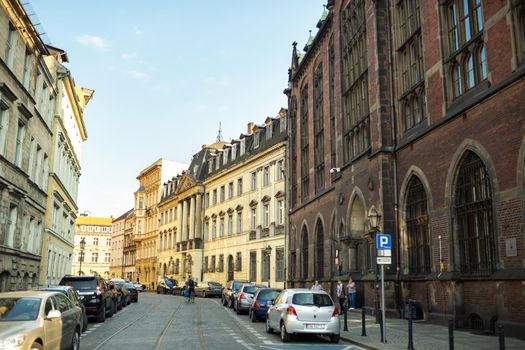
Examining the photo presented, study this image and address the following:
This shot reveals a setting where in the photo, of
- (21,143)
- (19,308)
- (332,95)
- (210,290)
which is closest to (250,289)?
(21,143)

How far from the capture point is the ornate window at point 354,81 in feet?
87.9

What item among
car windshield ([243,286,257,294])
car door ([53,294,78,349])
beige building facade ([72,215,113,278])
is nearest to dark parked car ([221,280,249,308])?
car windshield ([243,286,257,294])

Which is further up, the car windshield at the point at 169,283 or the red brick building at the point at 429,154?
the red brick building at the point at 429,154

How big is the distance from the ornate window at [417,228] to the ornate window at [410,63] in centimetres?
283

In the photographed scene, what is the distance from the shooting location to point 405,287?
21.4m

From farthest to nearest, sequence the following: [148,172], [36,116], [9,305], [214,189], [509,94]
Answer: [148,172], [214,189], [36,116], [509,94], [9,305]

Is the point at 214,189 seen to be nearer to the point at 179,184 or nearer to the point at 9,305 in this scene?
the point at 179,184

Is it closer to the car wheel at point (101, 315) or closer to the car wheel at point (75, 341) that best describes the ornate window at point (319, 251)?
the car wheel at point (101, 315)

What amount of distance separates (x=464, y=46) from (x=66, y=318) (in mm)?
14632

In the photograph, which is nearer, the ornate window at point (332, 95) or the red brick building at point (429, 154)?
the red brick building at point (429, 154)

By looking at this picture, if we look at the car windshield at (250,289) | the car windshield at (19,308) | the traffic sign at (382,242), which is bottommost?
the car windshield at (19,308)

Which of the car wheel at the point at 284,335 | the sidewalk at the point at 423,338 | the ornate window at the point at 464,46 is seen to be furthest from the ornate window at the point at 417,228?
the car wheel at the point at 284,335

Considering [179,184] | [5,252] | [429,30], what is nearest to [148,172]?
[179,184]

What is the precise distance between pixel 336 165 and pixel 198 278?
3719 centimetres
